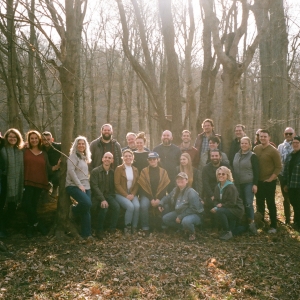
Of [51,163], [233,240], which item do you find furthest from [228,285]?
[51,163]

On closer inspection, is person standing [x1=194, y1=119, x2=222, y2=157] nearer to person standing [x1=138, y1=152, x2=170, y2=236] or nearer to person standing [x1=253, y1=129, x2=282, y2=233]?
person standing [x1=253, y1=129, x2=282, y2=233]

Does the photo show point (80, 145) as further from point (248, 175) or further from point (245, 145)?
point (248, 175)

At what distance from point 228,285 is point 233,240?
7.41ft

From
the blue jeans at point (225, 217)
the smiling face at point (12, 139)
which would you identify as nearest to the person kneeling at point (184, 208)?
the blue jeans at point (225, 217)

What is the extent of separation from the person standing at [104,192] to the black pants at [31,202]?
1128 mm

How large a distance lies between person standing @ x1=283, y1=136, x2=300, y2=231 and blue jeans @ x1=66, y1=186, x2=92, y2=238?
4399 mm

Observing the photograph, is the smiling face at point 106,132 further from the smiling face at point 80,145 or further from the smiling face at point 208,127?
the smiling face at point 208,127

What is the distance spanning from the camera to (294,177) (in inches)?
285

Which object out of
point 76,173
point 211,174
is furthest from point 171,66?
point 76,173

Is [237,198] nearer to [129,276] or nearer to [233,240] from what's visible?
[233,240]

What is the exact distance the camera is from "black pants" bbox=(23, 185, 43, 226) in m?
6.38

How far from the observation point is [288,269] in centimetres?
523

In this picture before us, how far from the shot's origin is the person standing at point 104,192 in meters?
6.76

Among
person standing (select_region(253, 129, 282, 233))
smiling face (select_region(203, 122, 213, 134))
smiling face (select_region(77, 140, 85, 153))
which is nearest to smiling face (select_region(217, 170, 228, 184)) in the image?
person standing (select_region(253, 129, 282, 233))
